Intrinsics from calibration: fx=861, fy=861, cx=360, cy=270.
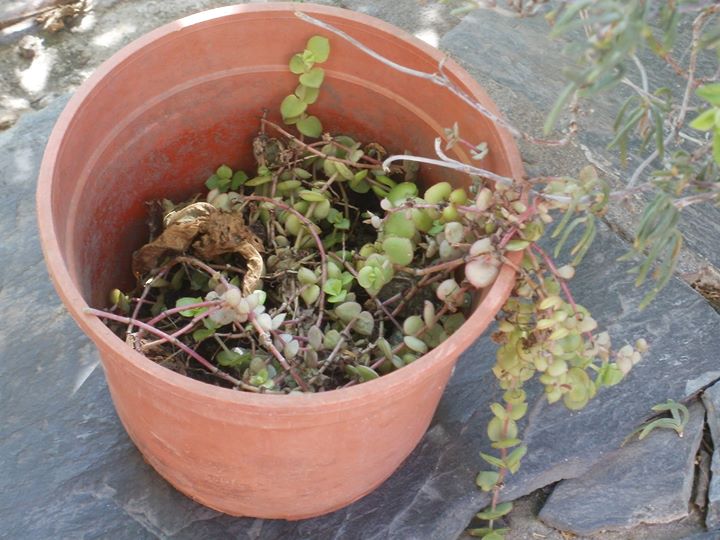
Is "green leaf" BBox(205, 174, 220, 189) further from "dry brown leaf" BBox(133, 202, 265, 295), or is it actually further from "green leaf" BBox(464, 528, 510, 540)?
"green leaf" BBox(464, 528, 510, 540)

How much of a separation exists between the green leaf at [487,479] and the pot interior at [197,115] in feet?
1.65

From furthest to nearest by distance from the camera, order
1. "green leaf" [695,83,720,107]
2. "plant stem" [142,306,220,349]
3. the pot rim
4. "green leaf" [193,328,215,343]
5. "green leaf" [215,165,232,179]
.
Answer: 1. "green leaf" [215,165,232,179]
2. "green leaf" [193,328,215,343]
3. "plant stem" [142,306,220,349]
4. the pot rim
5. "green leaf" [695,83,720,107]

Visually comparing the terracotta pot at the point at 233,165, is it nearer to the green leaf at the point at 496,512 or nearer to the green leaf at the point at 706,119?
the green leaf at the point at 496,512

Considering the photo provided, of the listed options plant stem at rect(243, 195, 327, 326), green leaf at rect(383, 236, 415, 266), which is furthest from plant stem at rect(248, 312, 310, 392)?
green leaf at rect(383, 236, 415, 266)

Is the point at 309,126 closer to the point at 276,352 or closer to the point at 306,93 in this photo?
the point at 306,93

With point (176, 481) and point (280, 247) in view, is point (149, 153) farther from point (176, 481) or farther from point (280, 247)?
point (176, 481)

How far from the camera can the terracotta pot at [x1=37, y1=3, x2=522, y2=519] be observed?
112cm

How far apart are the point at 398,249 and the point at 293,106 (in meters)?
0.34

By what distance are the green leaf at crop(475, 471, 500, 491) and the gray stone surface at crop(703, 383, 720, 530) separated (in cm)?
38

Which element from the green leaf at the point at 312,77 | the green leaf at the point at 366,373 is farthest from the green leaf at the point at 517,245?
the green leaf at the point at 312,77

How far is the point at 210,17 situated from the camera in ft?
4.49

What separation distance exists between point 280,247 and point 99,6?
54.3 inches

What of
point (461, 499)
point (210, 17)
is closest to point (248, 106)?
point (210, 17)

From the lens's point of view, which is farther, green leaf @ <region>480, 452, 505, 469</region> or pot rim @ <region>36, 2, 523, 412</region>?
green leaf @ <region>480, 452, 505, 469</region>
